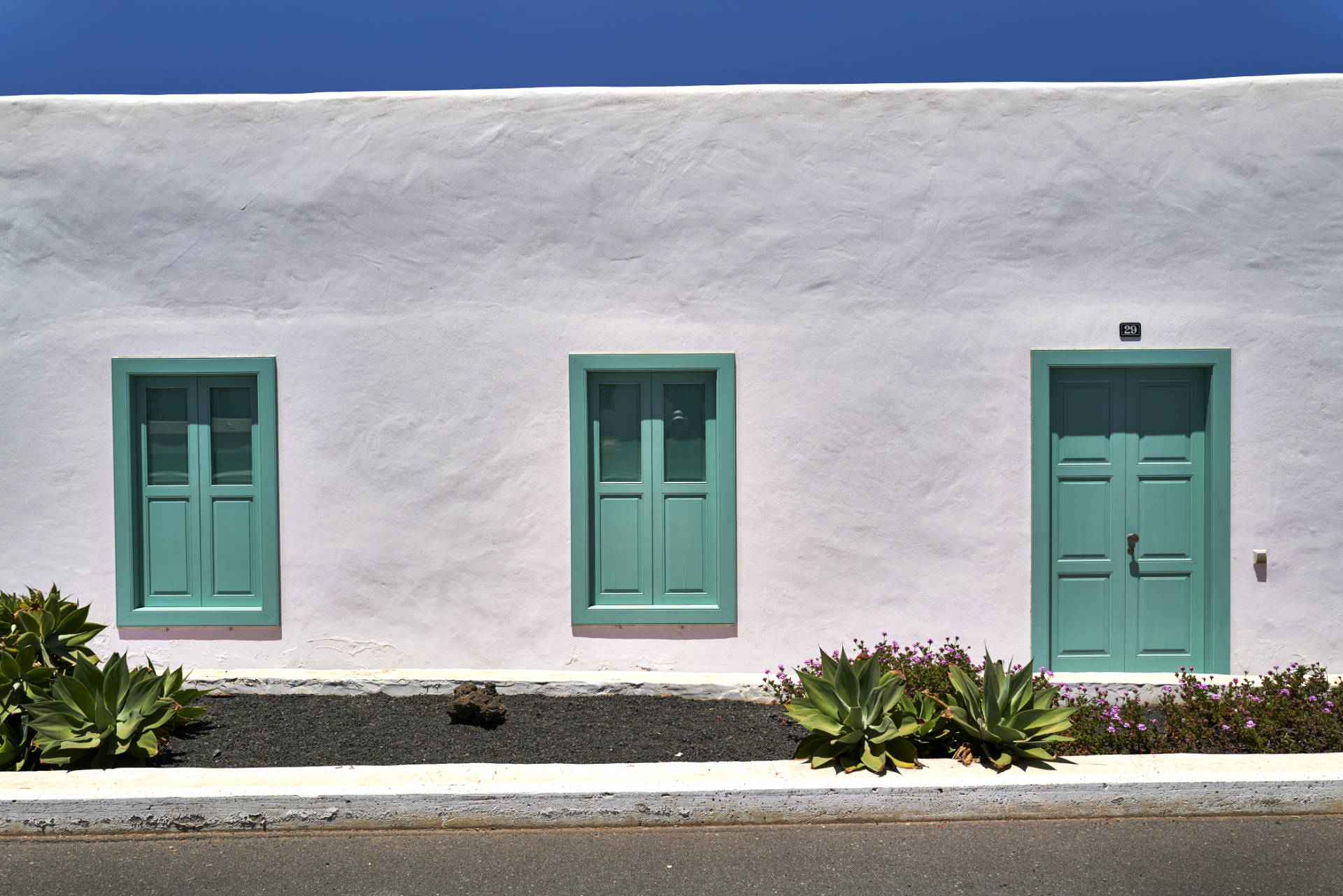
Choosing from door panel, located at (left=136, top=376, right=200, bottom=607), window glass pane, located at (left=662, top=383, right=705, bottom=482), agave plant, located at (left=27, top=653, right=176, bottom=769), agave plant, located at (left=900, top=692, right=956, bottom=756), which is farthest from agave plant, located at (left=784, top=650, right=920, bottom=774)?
door panel, located at (left=136, top=376, right=200, bottom=607)

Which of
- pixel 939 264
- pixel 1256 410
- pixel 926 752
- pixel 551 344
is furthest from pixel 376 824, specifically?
pixel 1256 410

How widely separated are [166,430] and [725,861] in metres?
4.43

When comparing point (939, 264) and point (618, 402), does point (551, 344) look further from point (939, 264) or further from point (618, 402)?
point (939, 264)

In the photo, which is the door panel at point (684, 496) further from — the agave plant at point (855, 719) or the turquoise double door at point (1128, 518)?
the turquoise double door at point (1128, 518)

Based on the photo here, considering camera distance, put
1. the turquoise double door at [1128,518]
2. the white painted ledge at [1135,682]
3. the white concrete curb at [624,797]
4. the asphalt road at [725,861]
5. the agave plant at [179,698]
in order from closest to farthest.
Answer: the asphalt road at [725,861], the white concrete curb at [624,797], the agave plant at [179,698], the white painted ledge at [1135,682], the turquoise double door at [1128,518]

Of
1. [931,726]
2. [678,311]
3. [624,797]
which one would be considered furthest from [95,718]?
[931,726]

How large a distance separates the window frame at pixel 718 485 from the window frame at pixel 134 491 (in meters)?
1.86

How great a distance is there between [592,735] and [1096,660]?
3.17 m

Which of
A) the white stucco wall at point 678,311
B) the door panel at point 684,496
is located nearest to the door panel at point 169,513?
the white stucco wall at point 678,311

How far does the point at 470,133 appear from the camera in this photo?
566 centimetres

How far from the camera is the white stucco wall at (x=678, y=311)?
219 inches

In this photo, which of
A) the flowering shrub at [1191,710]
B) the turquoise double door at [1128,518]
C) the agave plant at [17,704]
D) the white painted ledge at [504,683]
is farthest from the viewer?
the turquoise double door at [1128,518]

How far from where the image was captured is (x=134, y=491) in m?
5.77

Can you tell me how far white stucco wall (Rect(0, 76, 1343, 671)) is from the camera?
5.55 m
